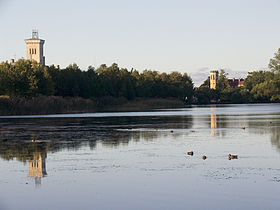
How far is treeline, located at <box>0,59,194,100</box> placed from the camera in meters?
110

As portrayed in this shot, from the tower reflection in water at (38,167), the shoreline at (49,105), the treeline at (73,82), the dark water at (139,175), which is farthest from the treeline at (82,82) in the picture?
the tower reflection in water at (38,167)

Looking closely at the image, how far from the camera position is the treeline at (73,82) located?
10983cm

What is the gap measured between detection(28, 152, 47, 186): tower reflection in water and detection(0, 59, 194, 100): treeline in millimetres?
82922

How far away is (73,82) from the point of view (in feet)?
452

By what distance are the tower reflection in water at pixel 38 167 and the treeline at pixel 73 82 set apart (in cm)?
8292

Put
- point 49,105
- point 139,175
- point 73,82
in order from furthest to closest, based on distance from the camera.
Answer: point 73,82
point 49,105
point 139,175

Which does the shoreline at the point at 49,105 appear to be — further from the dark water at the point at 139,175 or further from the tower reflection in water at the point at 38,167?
the tower reflection in water at the point at 38,167

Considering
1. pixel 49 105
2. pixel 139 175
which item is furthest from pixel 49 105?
pixel 139 175

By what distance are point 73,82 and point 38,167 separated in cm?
11500

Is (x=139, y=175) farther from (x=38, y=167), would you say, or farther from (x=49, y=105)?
(x=49, y=105)

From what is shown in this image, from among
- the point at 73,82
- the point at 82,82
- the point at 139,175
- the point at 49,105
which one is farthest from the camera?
the point at 82,82

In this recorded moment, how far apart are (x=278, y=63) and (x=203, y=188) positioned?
165647 millimetres

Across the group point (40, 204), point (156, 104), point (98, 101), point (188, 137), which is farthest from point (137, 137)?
point (156, 104)

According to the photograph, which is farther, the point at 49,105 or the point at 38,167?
the point at 49,105
